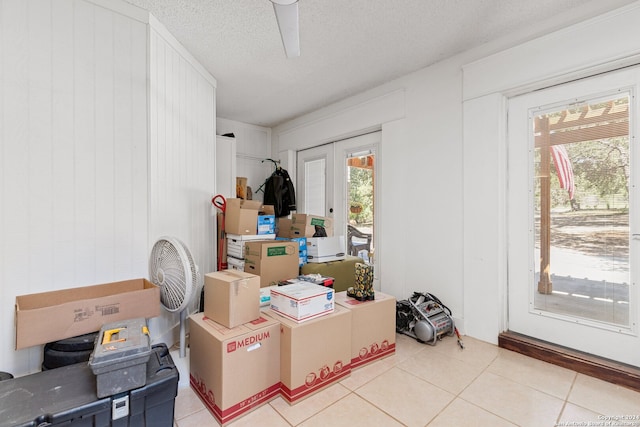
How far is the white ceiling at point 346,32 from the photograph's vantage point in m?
1.98

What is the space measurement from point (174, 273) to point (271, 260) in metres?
1.07

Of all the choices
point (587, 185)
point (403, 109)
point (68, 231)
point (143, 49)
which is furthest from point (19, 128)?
point (587, 185)

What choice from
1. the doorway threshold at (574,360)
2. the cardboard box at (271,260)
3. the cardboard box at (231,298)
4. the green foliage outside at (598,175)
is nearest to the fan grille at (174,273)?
the cardboard box at (231,298)

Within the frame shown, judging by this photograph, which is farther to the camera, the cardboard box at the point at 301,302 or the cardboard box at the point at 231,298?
the cardboard box at the point at 301,302

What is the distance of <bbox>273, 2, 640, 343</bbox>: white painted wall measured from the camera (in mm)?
2051

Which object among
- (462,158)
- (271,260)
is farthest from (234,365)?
(462,158)

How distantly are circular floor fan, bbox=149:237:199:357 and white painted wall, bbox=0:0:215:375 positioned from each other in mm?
314

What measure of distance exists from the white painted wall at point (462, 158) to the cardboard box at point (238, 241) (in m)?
1.35

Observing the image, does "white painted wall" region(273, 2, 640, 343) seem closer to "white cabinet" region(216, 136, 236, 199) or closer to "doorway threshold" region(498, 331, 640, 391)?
"doorway threshold" region(498, 331, 640, 391)

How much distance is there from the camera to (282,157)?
15.3 feet

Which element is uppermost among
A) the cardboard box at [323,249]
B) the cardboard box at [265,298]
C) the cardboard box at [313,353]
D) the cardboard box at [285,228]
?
the cardboard box at [285,228]

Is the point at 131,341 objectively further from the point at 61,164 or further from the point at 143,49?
the point at 143,49

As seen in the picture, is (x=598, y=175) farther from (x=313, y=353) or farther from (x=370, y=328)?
(x=313, y=353)

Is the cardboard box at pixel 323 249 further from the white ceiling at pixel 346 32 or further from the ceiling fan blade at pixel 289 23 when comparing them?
the ceiling fan blade at pixel 289 23
